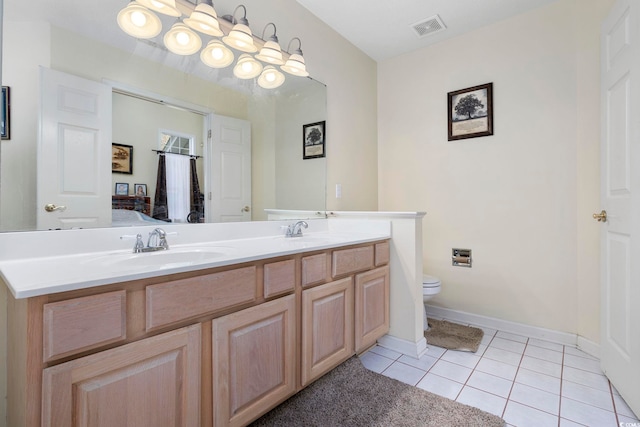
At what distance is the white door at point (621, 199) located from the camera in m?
1.44

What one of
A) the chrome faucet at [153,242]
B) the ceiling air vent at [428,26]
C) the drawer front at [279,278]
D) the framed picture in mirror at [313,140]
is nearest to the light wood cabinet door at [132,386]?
the drawer front at [279,278]

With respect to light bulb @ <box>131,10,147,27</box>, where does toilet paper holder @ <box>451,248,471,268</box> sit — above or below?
below

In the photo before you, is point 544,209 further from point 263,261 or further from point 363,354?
point 263,261

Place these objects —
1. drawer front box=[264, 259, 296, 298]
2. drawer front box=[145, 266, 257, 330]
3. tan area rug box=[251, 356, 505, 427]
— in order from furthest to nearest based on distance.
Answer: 1. tan area rug box=[251, 356, 505, 427]
2. drawer front box=[264, 259, 296, 298]
3. drawer front box=[145, 266, 257, 330]

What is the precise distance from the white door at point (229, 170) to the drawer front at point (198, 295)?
596mm

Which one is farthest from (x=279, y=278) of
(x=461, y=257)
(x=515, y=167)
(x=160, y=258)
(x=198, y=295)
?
(x=515, y=167)

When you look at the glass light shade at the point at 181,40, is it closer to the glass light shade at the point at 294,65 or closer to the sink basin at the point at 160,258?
the glass light shade at the point at 294,65

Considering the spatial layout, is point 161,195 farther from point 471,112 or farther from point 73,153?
point 471,112

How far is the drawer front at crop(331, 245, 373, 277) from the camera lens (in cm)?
163

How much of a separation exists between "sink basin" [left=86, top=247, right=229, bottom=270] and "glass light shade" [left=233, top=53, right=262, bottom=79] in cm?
104

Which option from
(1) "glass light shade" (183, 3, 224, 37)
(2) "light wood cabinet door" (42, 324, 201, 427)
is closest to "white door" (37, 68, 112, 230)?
(1) "glass light shade" (183, 3, 224, 37)

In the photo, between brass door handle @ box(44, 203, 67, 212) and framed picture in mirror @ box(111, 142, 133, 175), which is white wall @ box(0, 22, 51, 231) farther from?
framed picture in mirror @ box(111, 142, 133, 175)

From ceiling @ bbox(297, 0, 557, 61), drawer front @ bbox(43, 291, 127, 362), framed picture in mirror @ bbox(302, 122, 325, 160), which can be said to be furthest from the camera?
framed picture in mirror @ bbox(302, 122, 325, 160)

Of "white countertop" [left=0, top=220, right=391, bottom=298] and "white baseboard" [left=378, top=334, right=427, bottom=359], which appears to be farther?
"white baseboard" [left=378, top=334, right=427, bottom=359]
